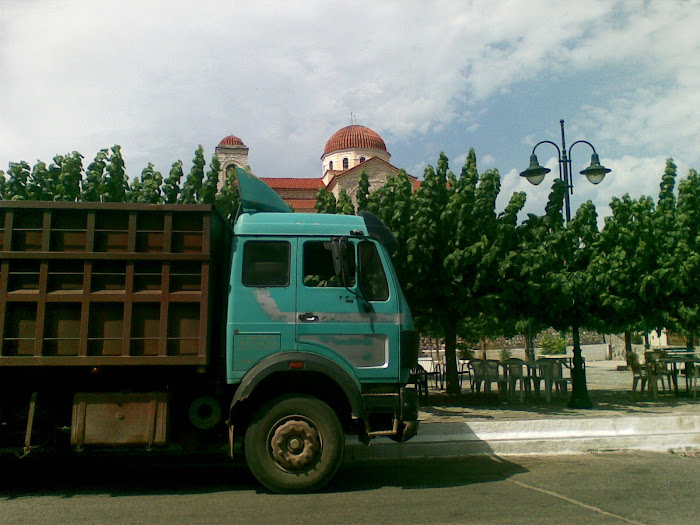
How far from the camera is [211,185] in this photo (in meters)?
12.6

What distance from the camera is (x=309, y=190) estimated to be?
62656mm

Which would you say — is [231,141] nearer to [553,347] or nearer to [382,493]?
[553,347]

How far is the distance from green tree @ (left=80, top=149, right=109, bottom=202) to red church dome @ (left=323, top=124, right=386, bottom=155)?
50.5m

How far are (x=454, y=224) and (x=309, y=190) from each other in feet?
166

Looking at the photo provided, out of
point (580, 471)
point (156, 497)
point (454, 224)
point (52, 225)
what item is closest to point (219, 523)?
point (156, 497)

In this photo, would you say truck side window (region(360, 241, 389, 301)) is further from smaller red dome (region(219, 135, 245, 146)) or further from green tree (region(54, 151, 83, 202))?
smaller red dome (region(219, 135, 245, 146))

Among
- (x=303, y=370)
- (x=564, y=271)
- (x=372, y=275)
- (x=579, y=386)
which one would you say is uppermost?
(x=564, y=271)

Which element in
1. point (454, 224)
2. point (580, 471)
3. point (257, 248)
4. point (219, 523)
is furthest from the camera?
point (454, 224)

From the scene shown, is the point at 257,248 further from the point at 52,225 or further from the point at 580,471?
the point at 580,471

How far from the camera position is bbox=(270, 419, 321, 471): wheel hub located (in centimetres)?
681

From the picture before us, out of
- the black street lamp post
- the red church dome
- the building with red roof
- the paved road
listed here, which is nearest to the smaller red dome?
the building with red roof

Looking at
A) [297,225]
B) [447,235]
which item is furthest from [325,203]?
[297,225]

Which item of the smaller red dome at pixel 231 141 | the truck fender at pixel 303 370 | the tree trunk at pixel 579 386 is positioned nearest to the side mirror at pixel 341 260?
the truck fender at pixel 303 370

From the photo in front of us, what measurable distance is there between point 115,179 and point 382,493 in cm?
796
